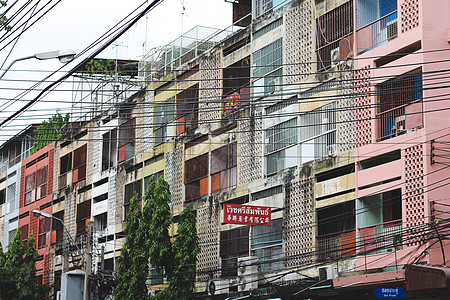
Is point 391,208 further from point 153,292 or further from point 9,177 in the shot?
point 9,177

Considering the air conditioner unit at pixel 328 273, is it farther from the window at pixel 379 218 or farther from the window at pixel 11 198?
the window at pixel 11 198

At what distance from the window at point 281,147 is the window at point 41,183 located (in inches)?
1026

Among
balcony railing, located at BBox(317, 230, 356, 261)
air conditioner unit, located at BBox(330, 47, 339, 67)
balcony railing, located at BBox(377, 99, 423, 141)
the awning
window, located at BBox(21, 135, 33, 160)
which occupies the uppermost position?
window, located at BBox(21, 135, 33, 160)

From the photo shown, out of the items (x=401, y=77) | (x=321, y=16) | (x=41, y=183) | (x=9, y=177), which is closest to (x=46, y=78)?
(x=401, y=77)

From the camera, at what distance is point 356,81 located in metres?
29.1

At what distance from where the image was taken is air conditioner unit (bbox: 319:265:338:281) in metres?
28.8

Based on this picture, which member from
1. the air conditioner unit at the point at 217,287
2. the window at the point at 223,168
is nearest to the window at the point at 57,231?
the window at the point at 223,168

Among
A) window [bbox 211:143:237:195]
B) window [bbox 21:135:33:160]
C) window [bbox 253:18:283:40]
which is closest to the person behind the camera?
window [bbox 253:18:283:40]

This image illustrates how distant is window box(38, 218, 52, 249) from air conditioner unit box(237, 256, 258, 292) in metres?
23.2

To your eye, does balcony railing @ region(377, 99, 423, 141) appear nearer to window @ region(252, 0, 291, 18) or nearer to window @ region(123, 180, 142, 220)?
window @ region(252, 0, 291, 18)

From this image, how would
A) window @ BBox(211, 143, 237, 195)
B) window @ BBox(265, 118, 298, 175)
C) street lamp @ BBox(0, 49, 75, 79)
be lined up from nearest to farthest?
1. street lamp @ BBox(0, 49, 75, 79)
2. window @ BBox(265, 118, 298, 175)
3. window @ BBox(211, 143, 237, 195)

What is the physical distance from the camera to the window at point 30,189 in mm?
57225

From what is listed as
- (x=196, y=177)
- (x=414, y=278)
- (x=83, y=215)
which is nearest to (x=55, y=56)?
(x=414, y=278)

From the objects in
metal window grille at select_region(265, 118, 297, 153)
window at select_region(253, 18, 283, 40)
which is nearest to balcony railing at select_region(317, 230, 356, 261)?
metal window grille at select_region(265, 118, 297, 153)
